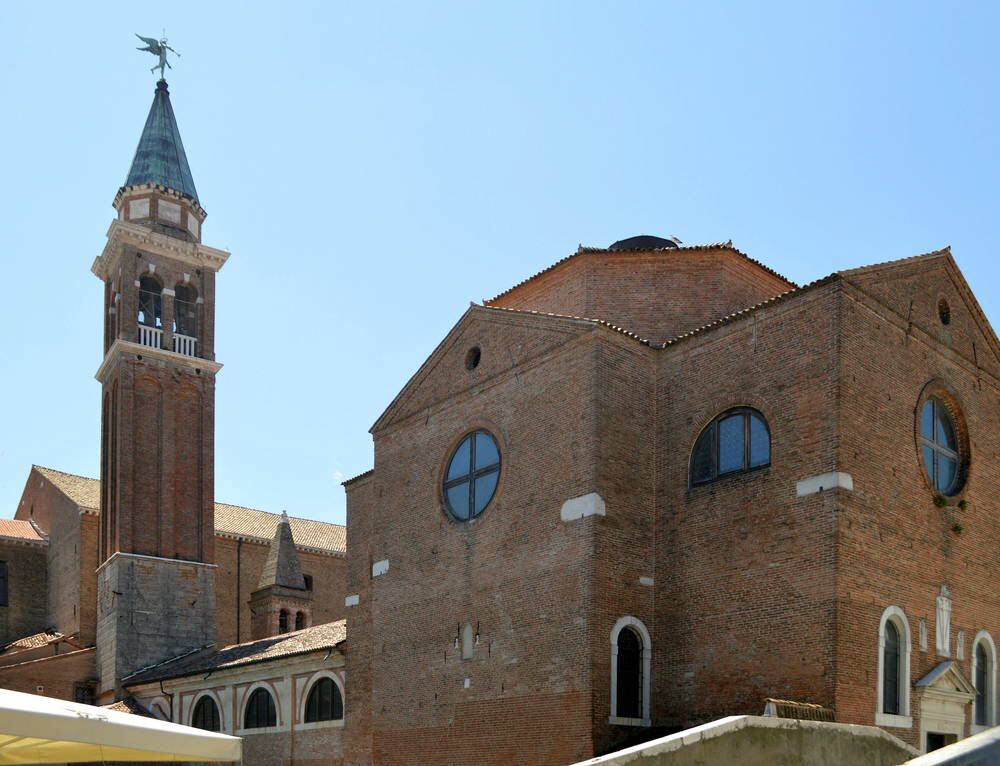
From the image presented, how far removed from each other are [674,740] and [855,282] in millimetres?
6990

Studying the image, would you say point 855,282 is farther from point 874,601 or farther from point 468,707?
point 468,707

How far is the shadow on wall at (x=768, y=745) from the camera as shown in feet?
37.9

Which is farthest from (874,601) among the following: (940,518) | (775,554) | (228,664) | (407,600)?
(228,664)

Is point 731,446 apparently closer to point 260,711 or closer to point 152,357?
point 260,711

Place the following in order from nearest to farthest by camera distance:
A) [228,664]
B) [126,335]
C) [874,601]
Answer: [874,601]
[228,664]
[126,335]

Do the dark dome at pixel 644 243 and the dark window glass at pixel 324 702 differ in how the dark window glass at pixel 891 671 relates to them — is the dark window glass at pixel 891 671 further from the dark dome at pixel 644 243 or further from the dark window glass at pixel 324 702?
the dark window glass at pixel 324 702

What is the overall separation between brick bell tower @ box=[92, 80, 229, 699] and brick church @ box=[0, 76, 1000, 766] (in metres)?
10.6

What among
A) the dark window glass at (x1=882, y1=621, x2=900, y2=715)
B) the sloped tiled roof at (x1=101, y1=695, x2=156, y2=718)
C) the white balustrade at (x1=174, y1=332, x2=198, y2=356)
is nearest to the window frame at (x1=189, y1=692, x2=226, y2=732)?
the sloped tiled roof at (x1=101, y1=695, x2=156, y2=718)

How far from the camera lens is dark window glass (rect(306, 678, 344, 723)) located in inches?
866

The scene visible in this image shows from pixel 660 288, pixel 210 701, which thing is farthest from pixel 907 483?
pixel 210 701

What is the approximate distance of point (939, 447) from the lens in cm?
1666

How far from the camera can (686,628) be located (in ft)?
51.7

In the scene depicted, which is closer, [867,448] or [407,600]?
[867,448]

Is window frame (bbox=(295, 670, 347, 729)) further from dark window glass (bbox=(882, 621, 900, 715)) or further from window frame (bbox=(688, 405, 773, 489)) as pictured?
dark window glass (bbox=(882, 621, 900, 715))
